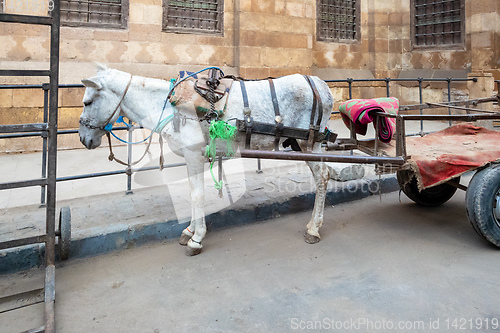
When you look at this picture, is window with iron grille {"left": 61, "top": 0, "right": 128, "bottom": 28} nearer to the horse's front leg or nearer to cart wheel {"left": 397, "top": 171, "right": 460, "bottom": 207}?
the horse's front leg

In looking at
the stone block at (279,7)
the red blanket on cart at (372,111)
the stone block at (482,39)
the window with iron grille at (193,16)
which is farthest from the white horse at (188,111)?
the stone block at (482,39)

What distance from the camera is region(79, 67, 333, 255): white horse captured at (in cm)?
310

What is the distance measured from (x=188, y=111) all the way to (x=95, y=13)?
239 inches

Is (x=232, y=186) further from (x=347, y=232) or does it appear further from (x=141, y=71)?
(x=141, y=71)

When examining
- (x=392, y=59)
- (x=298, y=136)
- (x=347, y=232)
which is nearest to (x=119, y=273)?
(x=298, y=136)

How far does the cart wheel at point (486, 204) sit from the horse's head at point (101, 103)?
325cm

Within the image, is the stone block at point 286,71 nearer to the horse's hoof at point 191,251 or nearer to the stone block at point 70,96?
the stone block at point 70,96

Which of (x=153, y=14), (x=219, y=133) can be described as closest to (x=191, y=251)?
(x=219, y=133)

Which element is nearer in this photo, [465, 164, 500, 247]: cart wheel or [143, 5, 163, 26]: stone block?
[465, 164, 500, 247]: cart wheel

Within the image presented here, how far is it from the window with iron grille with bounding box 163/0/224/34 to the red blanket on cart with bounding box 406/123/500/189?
20.1 ft

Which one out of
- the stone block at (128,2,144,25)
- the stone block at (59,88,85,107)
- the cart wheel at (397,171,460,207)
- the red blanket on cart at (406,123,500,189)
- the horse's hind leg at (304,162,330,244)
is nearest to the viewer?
the red blanket on cart at (406,123,500,189)

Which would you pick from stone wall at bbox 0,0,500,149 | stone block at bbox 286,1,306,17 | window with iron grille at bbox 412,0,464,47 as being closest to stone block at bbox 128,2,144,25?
stone wall at bbox 0,0,500,149

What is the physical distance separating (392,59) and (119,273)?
37.0 ft

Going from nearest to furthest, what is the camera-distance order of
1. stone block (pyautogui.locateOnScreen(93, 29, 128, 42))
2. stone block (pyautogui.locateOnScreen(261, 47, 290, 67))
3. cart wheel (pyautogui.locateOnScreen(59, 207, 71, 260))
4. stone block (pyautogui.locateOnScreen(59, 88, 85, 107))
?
cart wheel (pyautogui.locateOnScreen(59, 207, 71, 260)) < stone block (pyautogui.locateOnScreen(59, 88, 85, 107)) < stone block (pyautogui.locateOnScreen(93, 29, 128, 42)) < stone block (pyautogui.locateOnScreen(261, 47, 290, 67))
